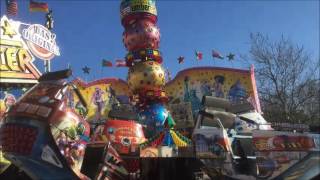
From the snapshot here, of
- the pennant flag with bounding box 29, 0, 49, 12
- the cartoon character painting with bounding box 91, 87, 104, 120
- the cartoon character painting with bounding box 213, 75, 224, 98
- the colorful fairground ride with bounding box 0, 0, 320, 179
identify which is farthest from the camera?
the cartoon character painting with bounding box 91, 87, 104, 120

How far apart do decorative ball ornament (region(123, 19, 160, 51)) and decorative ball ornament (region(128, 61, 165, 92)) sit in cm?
76

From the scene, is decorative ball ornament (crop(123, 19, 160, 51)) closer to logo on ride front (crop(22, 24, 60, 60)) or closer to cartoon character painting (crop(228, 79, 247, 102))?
logo on ride front (crop(22, 24, 60, 60))

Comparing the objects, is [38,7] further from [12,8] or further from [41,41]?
[41,41]

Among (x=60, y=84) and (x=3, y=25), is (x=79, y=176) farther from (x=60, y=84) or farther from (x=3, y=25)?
(x=3, y=25)

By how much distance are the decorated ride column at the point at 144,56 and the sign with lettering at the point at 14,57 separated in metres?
4.28

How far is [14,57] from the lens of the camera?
19.1 metres

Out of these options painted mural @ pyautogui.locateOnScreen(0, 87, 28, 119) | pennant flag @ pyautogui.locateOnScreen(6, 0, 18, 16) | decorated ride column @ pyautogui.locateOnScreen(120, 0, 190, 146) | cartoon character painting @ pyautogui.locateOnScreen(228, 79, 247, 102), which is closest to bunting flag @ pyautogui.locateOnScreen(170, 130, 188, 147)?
decorated ride column @ pyautogui.locateOnScreen(120, 0, 190, 146)

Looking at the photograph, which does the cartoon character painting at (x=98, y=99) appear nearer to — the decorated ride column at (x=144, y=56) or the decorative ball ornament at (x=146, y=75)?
the decorated ride column at (x=144, y=56)

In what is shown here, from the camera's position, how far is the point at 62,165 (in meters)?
5.54

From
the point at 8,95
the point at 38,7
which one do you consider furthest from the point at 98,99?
the point at 8,95

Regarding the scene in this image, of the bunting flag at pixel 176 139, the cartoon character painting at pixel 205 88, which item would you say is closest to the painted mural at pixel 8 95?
the bunting flag at pixel 176 139

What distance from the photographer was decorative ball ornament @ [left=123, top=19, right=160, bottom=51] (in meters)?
18.1

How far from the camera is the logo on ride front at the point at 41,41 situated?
20047mm

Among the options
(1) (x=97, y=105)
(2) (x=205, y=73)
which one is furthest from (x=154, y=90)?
(1) (x=97, y=105)
